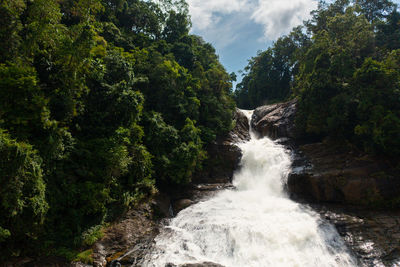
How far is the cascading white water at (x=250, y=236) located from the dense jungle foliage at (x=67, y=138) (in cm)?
300

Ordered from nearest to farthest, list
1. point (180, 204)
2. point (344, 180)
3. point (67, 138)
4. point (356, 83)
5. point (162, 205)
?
point (67, 138) < point (344, 180) < point (162, 205) < point (180, 204) < point (356, 83)

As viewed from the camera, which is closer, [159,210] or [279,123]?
[159,210]

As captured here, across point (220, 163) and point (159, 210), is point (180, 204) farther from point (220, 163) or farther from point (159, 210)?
point (220, 163)

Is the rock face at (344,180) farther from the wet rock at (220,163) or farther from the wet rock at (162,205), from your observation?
the wet rock at (162,205)

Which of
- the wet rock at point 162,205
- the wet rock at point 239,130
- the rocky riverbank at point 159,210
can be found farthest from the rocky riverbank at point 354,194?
the wet rock at point 162,205

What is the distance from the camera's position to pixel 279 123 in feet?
71.5

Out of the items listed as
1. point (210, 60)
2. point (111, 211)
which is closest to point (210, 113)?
point (210, 60)

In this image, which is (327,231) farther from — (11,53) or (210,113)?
(11,53)

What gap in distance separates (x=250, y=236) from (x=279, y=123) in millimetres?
14370

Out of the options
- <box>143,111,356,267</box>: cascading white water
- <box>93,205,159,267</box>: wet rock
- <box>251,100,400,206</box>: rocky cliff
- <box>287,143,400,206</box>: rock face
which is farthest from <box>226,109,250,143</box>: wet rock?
<box>93,205,159,267</box>: wet rock

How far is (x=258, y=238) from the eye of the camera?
31.2ft

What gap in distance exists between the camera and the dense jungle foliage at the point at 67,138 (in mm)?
7414

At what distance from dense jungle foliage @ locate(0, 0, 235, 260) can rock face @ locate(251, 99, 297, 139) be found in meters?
8.53

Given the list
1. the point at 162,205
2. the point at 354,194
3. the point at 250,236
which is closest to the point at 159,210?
the point at 162,205
